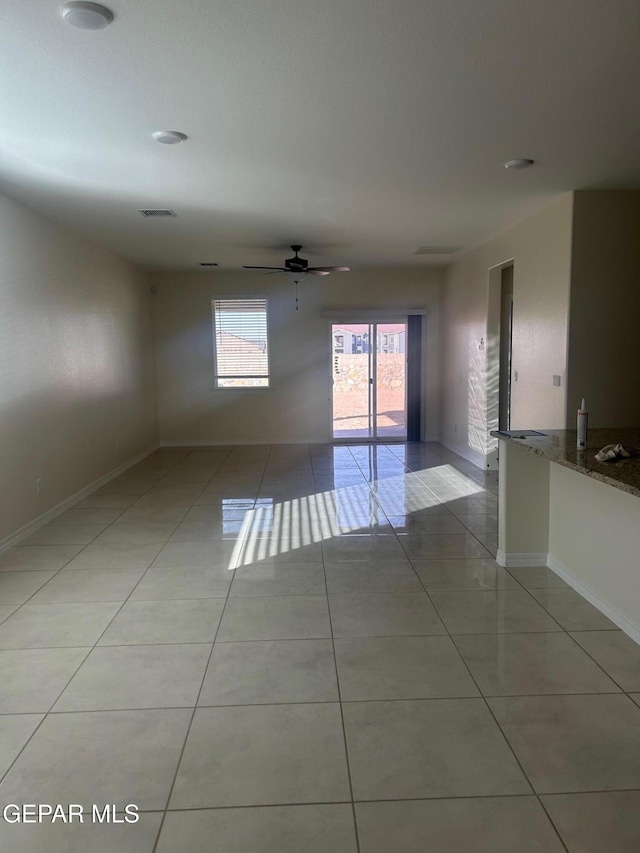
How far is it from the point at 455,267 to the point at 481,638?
6303mm

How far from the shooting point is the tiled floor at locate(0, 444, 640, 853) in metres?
1.70

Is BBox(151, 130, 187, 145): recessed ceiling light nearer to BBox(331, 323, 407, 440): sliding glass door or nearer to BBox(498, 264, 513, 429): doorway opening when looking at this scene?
BBox(498, 264, 513, 429): doorway opening

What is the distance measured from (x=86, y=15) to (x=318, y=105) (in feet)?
3.83

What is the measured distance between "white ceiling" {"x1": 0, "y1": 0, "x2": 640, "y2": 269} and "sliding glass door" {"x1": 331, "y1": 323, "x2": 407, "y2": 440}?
12.6 feet

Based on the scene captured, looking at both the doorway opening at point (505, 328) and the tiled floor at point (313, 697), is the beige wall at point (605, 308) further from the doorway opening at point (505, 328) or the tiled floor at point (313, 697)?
the doorway opening at point (505, 328)

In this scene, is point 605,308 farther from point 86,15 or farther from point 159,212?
point 86,15

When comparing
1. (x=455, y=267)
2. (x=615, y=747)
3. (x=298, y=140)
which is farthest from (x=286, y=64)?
(x=455, y=267)

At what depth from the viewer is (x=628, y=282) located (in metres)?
4.59

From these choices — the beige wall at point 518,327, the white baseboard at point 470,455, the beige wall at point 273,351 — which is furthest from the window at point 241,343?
the white baseboard at point 470,455

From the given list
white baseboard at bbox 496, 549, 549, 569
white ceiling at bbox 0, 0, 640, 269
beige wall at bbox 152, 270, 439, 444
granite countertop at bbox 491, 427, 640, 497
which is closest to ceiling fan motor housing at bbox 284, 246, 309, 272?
white ceiling at bbox 0, 0, 640, 269

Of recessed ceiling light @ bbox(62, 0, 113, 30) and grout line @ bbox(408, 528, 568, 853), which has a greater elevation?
recessed ceiling light @ bbox(62, 0, 113, 30)

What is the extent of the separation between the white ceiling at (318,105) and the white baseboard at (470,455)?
3.13 meters

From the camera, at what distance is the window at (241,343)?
28.9ft

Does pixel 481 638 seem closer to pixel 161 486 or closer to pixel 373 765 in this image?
pixel 373 765
